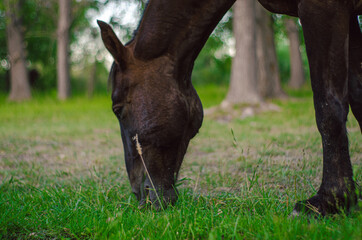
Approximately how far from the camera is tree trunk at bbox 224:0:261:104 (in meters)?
9.92

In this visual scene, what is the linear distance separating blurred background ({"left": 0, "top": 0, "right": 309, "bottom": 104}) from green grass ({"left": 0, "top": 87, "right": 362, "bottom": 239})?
253 cm

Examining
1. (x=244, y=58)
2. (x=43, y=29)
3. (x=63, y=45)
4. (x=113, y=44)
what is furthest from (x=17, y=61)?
(x=113, y=44)

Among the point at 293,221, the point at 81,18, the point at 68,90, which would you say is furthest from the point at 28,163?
the point at 81,18

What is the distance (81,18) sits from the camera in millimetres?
22078

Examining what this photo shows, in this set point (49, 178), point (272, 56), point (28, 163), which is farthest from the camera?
point (272, 56)

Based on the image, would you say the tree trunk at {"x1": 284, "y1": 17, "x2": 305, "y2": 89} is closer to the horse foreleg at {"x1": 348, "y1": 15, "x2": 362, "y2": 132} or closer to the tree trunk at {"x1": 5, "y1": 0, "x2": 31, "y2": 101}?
the tree trunk at {"x1": 5, "y1": 0, "x2": 31, "y2": 101}

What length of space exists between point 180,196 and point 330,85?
1229 millimetres

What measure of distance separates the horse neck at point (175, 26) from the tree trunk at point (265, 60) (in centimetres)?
1060

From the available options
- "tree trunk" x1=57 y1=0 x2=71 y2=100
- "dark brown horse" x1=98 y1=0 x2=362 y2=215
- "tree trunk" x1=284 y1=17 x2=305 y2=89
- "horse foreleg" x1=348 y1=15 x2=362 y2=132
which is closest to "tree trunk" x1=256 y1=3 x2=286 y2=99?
"tree trunk" x1=284 y1=17 x2=305 y2=89

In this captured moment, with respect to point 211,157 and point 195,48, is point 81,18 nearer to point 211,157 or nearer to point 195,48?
point 211,157

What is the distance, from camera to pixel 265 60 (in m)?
13.0

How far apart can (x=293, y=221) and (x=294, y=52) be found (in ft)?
61.9

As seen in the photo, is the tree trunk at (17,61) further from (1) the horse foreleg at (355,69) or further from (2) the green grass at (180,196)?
(1) the horse foreleg at (355,69)

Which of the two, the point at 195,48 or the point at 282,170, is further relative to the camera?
the point at 282,170
